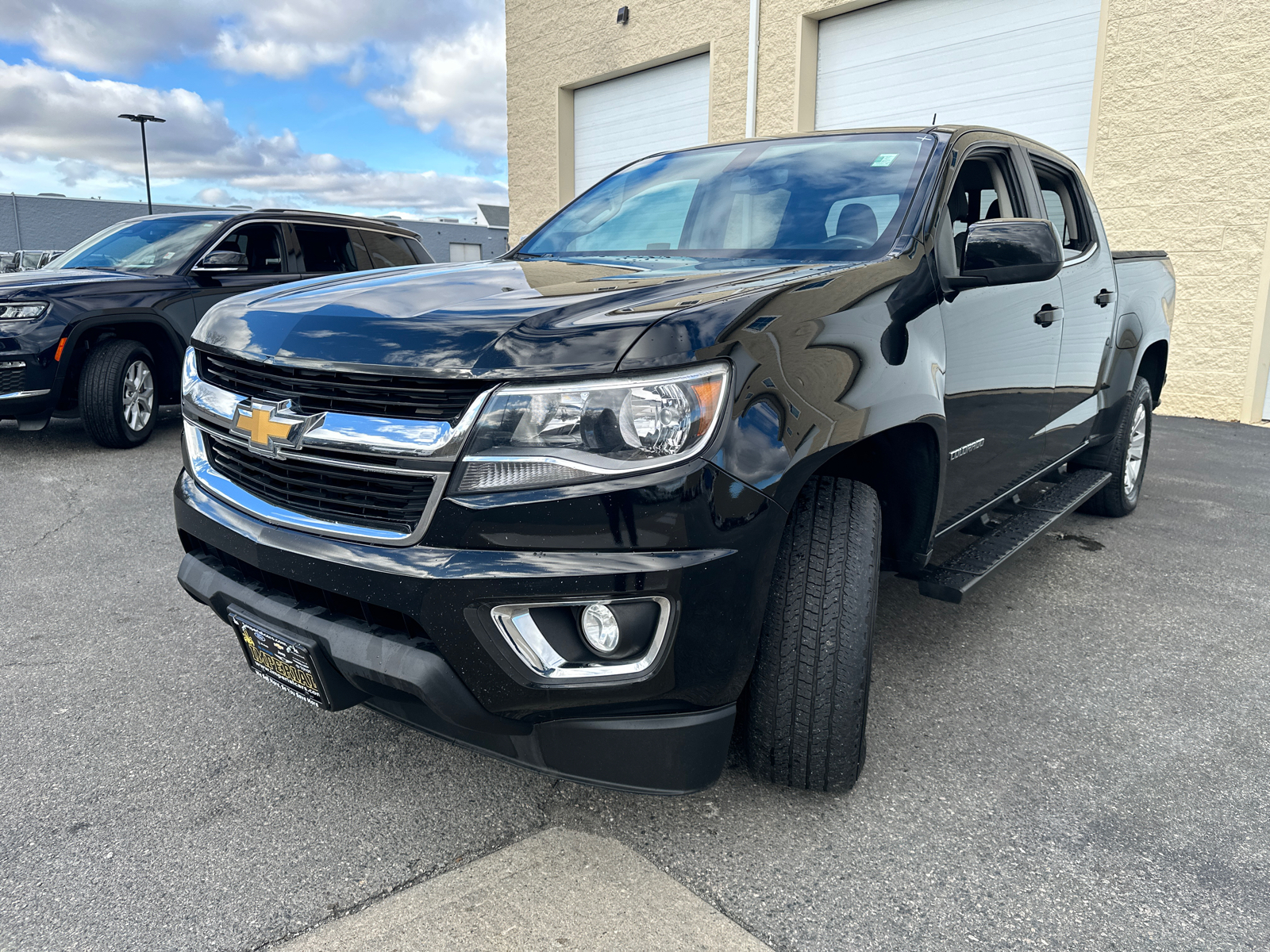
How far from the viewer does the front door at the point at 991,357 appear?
101 inches

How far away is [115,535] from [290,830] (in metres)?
2.83

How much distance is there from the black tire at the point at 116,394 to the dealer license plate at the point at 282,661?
4743mm

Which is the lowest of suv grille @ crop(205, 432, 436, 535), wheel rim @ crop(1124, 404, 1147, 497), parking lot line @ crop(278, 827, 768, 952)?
parking lot line @ crop(278, 827, 768, 952)

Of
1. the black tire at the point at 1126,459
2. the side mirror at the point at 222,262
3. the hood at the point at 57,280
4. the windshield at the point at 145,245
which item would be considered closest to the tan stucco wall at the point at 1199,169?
the black tire at the point at 1126,459

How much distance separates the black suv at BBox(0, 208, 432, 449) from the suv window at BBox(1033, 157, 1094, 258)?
5204 mm

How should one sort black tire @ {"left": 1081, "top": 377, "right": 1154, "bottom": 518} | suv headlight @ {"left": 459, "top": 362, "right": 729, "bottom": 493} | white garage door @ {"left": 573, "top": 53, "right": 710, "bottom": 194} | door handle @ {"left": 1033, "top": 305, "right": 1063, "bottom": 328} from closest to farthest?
1. suv headlight @ {"left": 459, "top": 362, "right": 729, "bottom": 493}
2. door handle @ {"left": 1033, "top": 305, "right": 1063, "bottom": 328}
3. black tire @ {"left": 1081, "top": 377, "right": 1154, "bottom": 518}
4. white garage door @ {"left": 573, "top": 53, "right": 710, "bottom": 194}

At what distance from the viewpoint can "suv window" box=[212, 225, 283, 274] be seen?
689 cm

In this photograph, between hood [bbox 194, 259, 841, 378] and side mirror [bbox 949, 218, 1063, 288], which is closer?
hood [bbox 194, 259, 841, 378]

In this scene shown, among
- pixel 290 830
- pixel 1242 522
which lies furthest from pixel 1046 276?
pixel 1242 522

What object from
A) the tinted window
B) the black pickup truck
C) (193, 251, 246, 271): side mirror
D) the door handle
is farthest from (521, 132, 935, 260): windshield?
the tinted window

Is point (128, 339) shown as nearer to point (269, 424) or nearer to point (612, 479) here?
point (269, 424)

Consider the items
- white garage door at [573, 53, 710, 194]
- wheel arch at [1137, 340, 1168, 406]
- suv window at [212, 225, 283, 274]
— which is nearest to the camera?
wheel arch at [1137, 340, 1168, 406]

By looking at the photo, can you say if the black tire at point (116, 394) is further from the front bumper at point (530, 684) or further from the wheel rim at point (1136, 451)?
the wheel rim at point (1136, 451)

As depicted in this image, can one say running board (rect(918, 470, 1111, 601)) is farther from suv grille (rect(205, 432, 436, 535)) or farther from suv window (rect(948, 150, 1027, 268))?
suv grille (rect(205, 432, 436, 535))
